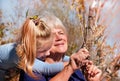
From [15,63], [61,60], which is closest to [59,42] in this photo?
[61,60]

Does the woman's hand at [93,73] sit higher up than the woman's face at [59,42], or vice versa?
the woman's face at [59,42]

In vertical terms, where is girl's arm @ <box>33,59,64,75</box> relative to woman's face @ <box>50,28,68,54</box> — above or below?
below

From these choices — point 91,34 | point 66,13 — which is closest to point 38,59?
point 91,34

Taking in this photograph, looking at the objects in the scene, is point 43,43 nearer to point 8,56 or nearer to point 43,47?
point 43,47

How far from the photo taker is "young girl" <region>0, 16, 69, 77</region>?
5.22 feet

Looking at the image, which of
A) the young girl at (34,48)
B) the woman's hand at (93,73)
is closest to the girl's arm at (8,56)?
the young girl at (34,48)

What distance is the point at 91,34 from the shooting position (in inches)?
60.6

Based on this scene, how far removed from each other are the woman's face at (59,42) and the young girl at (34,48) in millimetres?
54

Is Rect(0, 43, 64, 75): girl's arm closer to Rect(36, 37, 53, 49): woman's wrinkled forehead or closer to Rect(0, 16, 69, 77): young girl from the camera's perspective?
Rect(0, 16, 69, 77): young girl

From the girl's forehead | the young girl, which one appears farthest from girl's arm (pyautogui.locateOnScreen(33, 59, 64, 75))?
the girl's forehead

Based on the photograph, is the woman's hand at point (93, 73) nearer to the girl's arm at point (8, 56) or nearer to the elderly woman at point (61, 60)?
the elderly woman at point (61, 60)

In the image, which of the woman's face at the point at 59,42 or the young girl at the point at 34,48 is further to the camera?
the woman's face at the point at 59,42

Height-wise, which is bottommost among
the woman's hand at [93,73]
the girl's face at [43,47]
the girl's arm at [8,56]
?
the woman's hand at [93,73]

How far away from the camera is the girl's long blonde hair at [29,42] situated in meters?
1.58
